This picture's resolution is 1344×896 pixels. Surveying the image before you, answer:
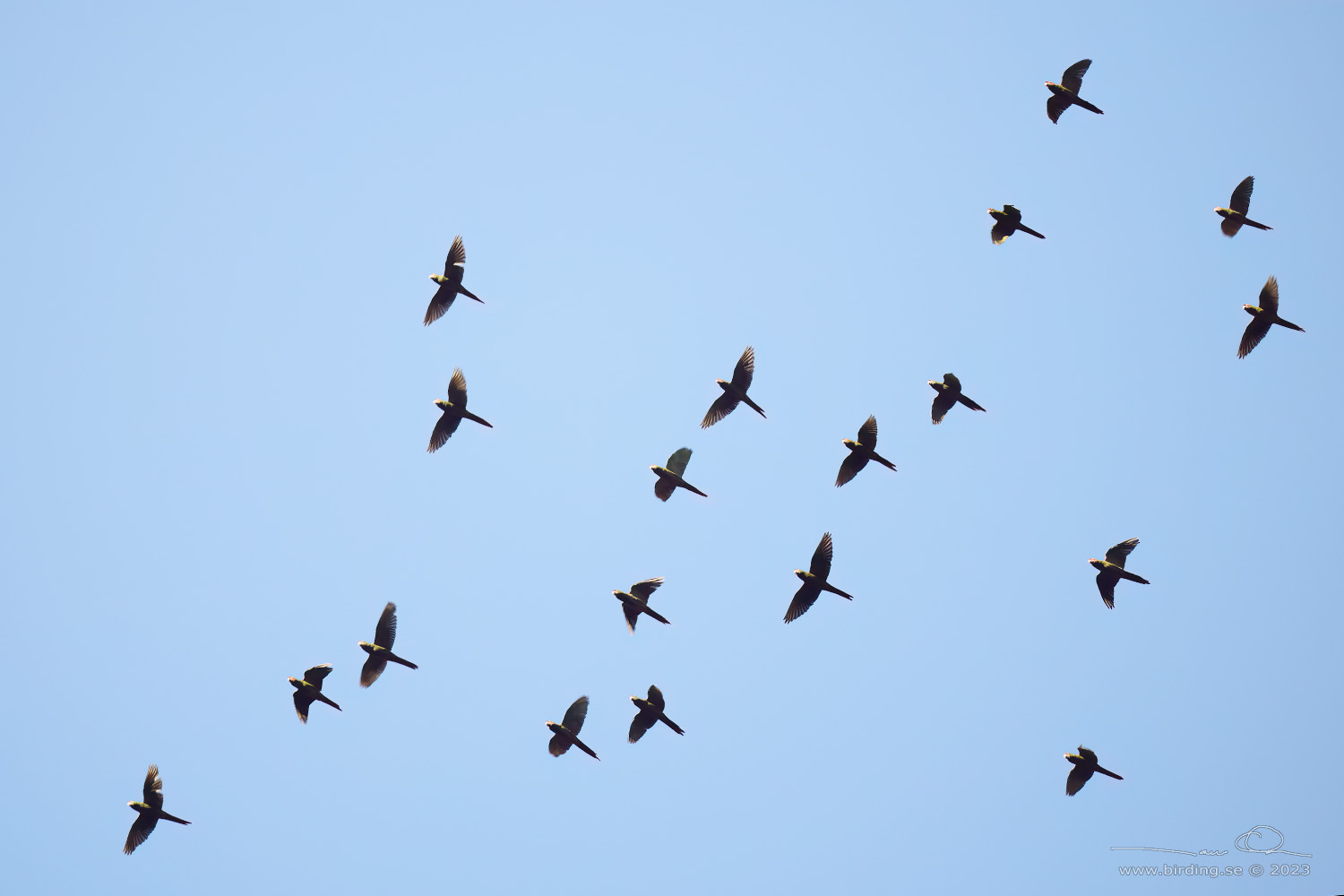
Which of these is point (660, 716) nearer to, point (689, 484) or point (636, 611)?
point (636, 611)

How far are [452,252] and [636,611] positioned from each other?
12651 millimetres

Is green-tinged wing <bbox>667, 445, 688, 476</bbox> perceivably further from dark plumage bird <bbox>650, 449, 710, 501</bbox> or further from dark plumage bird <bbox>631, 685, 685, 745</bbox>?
dark plumage bird <bbox>631, 685, 685, 745</bbox>

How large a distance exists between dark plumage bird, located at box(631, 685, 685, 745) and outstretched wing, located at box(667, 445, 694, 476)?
6.44 metres

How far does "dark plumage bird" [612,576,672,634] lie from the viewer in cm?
3434

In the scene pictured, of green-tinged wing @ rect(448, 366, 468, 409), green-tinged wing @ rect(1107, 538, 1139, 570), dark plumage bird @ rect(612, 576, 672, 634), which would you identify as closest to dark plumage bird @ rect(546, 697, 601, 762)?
dark plumage bird @ rect(612, 576, 672, 634)

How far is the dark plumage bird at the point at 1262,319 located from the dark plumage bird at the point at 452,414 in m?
22.6

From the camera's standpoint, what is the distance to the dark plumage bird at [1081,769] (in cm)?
3412

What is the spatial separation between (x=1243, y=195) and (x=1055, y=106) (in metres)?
5.95

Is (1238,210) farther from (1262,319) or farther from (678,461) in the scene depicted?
(678,461)

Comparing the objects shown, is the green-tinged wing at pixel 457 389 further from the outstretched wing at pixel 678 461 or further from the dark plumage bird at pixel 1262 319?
the dark plumage bird at pixel 1262 319

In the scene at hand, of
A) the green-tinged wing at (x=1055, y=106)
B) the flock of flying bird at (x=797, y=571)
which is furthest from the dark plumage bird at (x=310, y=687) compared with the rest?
the green-tinged wing at (x=1055, y=106)

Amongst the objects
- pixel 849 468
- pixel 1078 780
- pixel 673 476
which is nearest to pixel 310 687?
pixel 673 476

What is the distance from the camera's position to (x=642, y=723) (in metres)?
34.6

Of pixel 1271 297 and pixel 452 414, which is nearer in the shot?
pixel 1271 297
